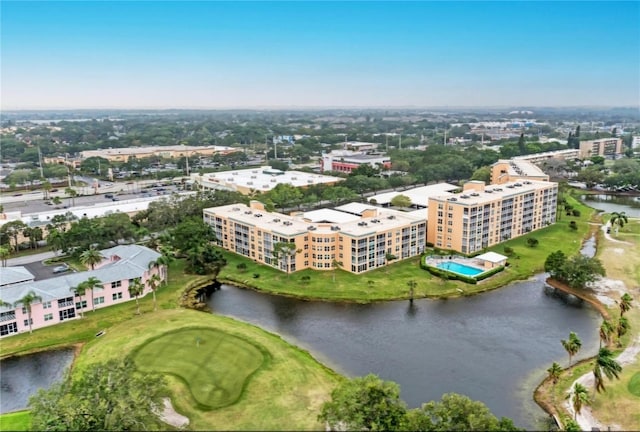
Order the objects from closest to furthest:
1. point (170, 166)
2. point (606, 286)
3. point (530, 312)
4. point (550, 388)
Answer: point (550, 388) → point (530, 312) → point (606, 286) → point (170, 166)

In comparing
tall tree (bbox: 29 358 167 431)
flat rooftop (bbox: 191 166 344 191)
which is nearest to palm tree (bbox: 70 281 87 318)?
tall tree (bbox: 29 358 167 431)

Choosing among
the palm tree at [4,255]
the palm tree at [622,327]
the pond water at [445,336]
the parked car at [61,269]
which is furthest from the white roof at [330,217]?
the palm tree at [4,255]

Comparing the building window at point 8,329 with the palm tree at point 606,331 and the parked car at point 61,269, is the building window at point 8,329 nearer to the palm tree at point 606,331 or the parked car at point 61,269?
the parked car at point 61,269

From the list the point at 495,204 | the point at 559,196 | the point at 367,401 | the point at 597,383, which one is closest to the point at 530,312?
the point at 597,383

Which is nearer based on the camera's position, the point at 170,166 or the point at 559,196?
the point at 559,196

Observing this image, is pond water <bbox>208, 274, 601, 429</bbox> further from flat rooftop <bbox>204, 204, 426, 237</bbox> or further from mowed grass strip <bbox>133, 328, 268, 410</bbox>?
flat rooftop <bbox>204, 204, 426, 237</bbox>

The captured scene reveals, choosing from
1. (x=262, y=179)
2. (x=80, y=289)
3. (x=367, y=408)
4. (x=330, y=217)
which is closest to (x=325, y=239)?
(x=330, y=217)

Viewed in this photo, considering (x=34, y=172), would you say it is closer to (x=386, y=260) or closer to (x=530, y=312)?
(x=386, y=260)
